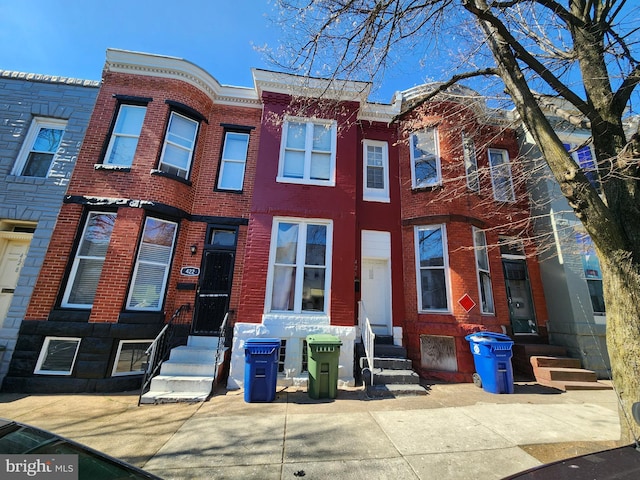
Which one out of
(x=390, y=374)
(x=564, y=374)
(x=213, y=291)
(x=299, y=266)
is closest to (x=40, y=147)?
(x=213, y=291)

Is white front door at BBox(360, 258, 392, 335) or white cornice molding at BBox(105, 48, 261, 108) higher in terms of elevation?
white cornice molding at BBox(105, 48, 261, 108)

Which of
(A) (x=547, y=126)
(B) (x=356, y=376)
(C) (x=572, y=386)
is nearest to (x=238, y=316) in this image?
(B) (x=356, y=376)

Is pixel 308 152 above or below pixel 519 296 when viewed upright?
above

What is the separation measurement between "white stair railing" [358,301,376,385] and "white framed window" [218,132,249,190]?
17.2ft

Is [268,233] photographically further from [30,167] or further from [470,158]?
[470,158]

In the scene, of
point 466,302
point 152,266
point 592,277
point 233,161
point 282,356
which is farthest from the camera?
point 233,161

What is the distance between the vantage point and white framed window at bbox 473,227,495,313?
8008mm

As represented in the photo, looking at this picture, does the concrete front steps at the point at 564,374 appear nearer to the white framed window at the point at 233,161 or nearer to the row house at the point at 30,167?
the white framed window at the point at 233,161

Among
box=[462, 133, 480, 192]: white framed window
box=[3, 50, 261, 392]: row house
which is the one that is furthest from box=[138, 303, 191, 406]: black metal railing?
box=[462, 133, 480, 192]: white framed window

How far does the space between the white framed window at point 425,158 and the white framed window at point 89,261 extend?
8933mm

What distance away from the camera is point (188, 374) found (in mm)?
6027

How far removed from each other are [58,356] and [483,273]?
11280 millimetres

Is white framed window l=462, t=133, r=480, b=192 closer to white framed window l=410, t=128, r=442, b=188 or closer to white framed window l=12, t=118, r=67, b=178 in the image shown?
white framed window l=410, t=128, r=442, b=188

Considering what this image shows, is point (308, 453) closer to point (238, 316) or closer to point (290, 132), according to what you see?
point (238, 316)
